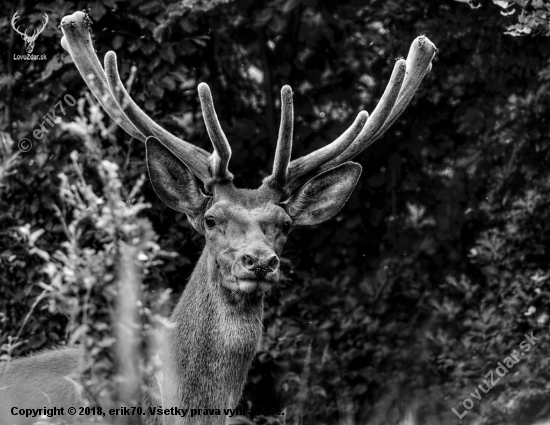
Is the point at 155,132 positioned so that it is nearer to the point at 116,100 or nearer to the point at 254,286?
the point at 116,100

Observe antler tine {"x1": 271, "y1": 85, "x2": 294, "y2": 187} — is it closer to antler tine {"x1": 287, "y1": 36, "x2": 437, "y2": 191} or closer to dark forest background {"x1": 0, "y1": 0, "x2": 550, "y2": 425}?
antler tine {"x1": 287, "y1": 36, "x2": 437, "y2": 191}

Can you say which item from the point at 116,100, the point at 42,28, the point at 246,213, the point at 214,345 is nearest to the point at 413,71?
the point at 246,213

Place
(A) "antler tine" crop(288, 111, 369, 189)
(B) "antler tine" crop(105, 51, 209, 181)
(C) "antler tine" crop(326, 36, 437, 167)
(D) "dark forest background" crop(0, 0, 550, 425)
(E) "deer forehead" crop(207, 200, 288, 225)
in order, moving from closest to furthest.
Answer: (E) "deer forehead" crop(207, 200, 288, 225) < (B) "antler tine" crop(105, 51, 209, 181) < (A) "antler tine" crop(288, 111, 369, 189) < (C) "antler tine" crop(326, 36, 437, 167) < (D) "dark forest background" crop(0, 0, 550, 425)

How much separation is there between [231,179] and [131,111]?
0.56 metres

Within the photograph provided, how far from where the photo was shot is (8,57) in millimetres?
6465

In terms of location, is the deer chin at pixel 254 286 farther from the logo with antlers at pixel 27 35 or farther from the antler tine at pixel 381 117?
the logo with antlers at pixel 27 35

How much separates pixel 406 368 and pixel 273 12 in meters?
2.49

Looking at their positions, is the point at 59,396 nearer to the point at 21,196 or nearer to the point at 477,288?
the point at 21,196

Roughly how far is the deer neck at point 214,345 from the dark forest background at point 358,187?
5.08ft

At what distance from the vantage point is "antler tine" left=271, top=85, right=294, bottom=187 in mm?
4410

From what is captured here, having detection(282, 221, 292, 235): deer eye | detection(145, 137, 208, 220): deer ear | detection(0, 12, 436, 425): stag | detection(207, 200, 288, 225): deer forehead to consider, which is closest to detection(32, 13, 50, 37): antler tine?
detection(0, 12, 436, 425): stag

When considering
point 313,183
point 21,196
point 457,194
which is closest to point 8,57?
point 21,196

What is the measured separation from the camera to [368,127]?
16.0 ft

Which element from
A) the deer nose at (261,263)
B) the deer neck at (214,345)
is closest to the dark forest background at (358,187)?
the deer neck at (214,345)
